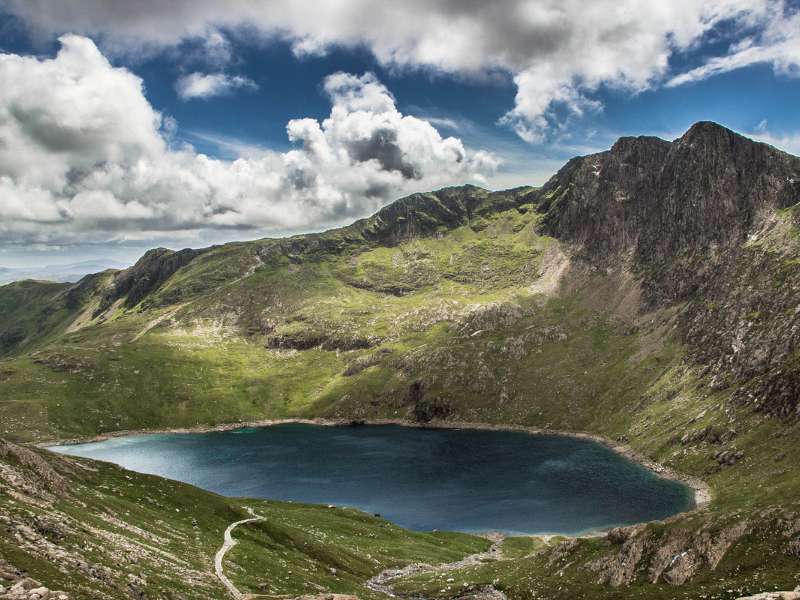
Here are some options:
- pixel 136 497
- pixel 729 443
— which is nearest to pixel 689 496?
pixel 729 443

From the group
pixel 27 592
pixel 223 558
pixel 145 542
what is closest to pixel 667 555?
pixel 223 558

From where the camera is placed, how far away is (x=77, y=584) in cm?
3534

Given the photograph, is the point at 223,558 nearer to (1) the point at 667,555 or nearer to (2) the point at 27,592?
(2) the point at 27,592

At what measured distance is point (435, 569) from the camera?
9962 centimetres

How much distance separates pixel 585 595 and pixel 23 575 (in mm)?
59153

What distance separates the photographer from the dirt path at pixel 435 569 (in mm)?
79537

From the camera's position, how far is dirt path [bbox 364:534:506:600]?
79.5m

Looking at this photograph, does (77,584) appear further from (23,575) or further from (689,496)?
(689,496)

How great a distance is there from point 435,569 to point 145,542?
5928 centimetres

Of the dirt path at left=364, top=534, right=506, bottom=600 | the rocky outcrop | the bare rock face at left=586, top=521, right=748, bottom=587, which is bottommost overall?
the dirt path at left=364, top=534, right=506, bottom=600

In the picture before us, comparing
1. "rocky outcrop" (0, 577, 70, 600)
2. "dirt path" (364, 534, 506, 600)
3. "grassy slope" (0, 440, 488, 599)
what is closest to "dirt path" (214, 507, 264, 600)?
"grassy slope" (0, 440, 488, 599)

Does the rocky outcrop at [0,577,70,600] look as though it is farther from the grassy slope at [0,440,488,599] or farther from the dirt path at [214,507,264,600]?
the dirt path at [214,507,264,600]

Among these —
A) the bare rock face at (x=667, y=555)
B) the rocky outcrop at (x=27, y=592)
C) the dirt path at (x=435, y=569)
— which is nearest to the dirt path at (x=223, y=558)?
the rocky outcrop at (x=27, y=592)

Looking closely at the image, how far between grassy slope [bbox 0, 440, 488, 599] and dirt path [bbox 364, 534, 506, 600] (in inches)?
87.4
